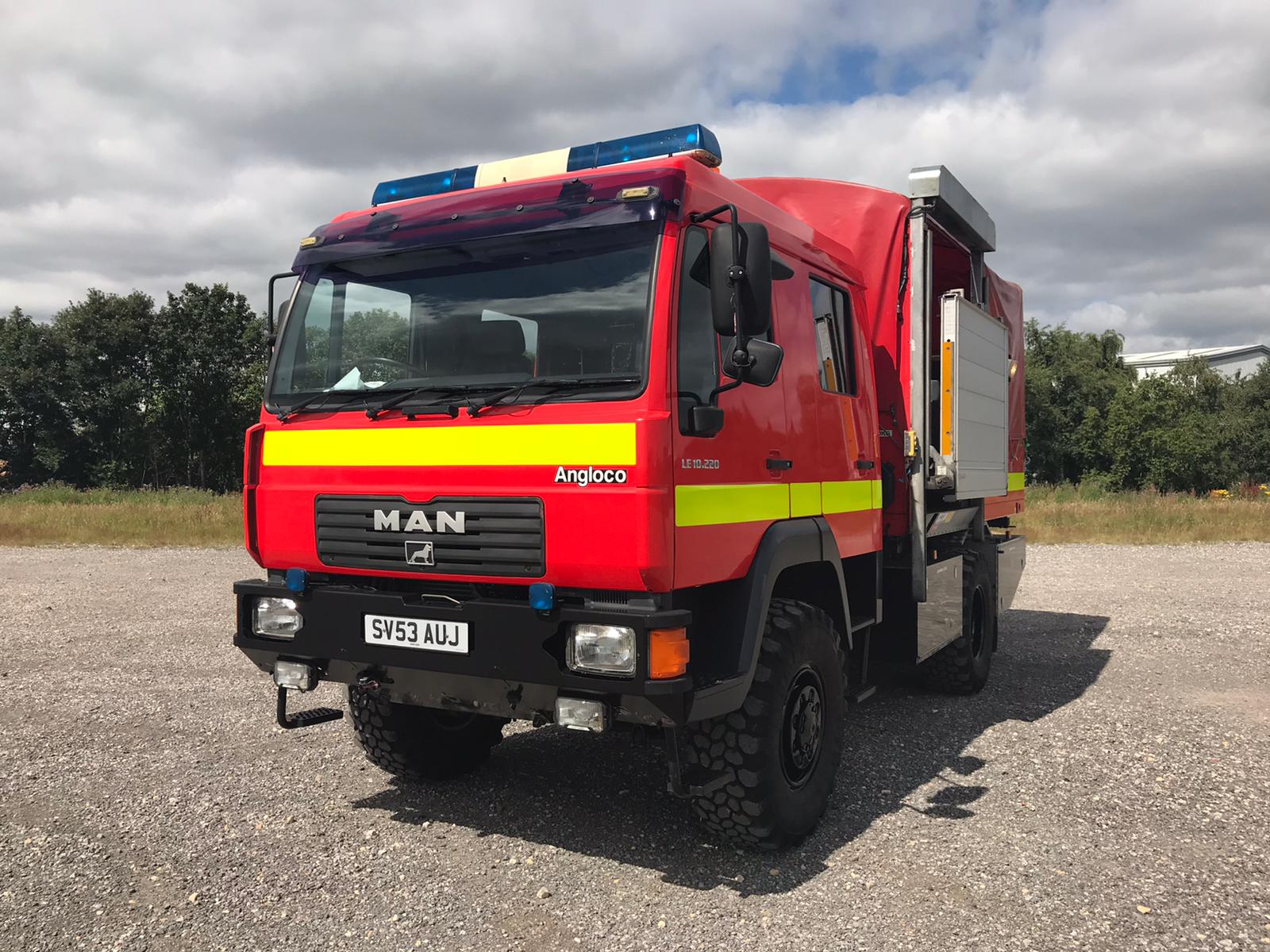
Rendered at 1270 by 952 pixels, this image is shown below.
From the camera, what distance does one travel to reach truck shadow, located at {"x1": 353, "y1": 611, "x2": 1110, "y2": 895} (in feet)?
13.2

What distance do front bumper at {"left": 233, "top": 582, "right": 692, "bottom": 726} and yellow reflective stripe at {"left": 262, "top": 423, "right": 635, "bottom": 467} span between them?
53cm

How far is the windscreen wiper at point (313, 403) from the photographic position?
4004 millimetres

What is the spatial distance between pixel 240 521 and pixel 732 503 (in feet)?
63.2

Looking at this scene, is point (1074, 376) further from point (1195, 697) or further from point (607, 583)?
point (607, 583)

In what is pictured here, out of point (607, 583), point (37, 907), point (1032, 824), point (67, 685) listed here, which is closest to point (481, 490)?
point (607, 583)

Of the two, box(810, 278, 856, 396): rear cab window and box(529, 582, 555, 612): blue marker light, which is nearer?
box(529, 582, 555, 612): blue marker light

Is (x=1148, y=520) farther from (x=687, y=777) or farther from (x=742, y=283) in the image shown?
(x=742, y=283)

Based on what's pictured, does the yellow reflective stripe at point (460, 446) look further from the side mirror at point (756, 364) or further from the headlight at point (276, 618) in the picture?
the headlight at point (276, 618)

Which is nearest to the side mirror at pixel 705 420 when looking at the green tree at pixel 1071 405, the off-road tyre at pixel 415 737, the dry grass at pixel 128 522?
the off-road tyre at pixel 415 737

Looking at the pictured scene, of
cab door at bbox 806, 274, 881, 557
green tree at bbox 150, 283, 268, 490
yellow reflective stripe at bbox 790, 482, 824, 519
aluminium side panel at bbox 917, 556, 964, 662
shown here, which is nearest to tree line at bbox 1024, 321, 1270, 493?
green tree at bbox 150, 283, 268, 490

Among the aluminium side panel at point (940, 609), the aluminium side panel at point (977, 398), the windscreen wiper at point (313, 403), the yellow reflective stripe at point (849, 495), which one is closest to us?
the windscreen wiper at point (313, 403)

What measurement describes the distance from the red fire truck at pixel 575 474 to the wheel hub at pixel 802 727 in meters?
0.01

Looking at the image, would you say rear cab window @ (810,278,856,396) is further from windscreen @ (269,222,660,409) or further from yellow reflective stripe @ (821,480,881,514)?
windscreen @ (269,222,660,409)

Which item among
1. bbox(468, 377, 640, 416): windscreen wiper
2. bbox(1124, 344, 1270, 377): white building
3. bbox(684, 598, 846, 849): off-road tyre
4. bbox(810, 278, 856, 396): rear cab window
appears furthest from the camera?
bbox(1124, 344, 1270, 377): white building
